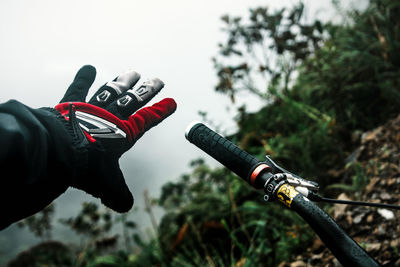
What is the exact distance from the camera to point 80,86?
108 centimetres

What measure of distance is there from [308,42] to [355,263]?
5.07 meters

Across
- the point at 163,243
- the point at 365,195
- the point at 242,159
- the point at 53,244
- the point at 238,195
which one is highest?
the point at 365,195

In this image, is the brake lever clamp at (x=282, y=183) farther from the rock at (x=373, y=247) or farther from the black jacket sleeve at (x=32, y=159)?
the rock at (x=373, y=247)

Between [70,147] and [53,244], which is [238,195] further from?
[53,244]

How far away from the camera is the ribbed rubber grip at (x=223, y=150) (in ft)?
2.73

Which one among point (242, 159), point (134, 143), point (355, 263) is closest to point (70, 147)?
point (134, 143)

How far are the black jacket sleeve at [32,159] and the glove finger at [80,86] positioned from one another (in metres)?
0.14

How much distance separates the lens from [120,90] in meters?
1.10

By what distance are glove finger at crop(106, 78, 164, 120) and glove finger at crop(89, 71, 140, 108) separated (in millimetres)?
22

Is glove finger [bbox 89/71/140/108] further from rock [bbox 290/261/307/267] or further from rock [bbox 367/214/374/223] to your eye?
rock [bbox 367/214/374/223]

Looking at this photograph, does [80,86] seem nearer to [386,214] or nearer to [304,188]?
[304,188]

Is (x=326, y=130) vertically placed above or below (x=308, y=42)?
below

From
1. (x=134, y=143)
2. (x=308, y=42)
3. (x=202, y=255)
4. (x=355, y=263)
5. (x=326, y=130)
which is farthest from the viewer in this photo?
(x=308, y=42)

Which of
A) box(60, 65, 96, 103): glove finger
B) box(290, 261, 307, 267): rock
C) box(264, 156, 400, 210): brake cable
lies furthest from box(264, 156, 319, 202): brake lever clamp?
box(290, 261, 307, 267): rock
